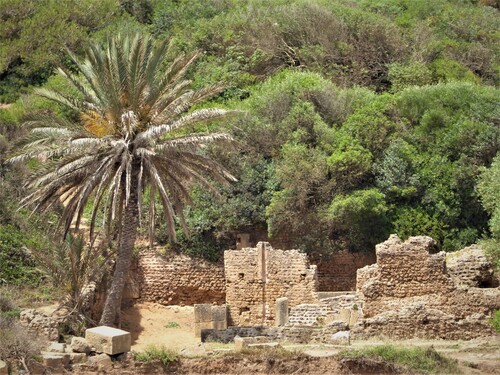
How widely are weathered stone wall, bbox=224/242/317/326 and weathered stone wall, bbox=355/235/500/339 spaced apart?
220 cm

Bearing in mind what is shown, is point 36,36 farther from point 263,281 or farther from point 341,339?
point 341,339

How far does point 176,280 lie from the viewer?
43125mm

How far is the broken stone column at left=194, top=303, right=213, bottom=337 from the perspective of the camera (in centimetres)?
3969

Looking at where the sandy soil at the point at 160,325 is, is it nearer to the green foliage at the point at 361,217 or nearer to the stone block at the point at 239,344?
the stone block at the point at 239,344

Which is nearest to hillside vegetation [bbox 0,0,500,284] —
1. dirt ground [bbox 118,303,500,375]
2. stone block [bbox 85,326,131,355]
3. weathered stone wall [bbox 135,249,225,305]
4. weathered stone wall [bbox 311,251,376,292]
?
weathered stone wall [bbox 311,251,376,292]

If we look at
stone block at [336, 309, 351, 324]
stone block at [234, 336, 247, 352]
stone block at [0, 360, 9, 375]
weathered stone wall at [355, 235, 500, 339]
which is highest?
weathered stone wall at [355, 235, 500, 339]

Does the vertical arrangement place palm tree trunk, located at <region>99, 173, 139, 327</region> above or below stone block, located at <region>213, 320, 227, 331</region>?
above

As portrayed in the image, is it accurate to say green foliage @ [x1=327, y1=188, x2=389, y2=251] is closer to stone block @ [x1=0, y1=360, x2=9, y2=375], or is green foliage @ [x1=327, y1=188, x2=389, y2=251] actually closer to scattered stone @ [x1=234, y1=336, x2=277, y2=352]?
scattered stone @ [x1=234, y1=336, x2=277, y2=352]

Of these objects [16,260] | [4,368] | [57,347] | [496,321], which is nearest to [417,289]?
[496,321]

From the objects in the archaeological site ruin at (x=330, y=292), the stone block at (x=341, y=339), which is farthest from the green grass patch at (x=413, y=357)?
the archaeological site ruin at (x=330, y=292)

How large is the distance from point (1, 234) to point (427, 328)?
13350mm

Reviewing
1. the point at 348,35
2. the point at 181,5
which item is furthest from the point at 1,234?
the point at 181,5

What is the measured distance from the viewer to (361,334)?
35469mm

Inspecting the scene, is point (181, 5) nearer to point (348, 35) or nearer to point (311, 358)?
point (348, 35)
